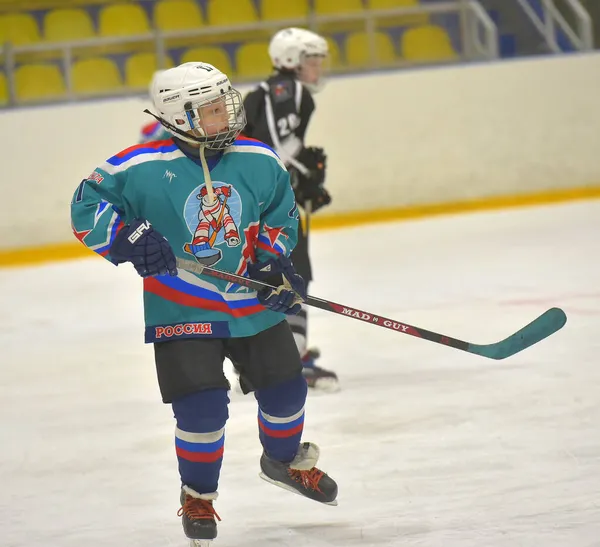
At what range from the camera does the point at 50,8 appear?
319 inches

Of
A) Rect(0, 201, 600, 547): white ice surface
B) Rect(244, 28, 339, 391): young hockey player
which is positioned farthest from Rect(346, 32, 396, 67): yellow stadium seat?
Rect(244, 28, 339, 391): young hockey player

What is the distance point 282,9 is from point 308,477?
6.18m

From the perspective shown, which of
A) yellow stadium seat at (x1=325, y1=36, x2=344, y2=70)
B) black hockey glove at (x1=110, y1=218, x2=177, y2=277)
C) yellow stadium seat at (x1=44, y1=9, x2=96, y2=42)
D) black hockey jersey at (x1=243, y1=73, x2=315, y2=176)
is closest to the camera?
black hockey glove at (x1=110, y1=218, x2=177, y2=277)

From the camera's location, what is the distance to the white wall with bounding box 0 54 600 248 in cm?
724

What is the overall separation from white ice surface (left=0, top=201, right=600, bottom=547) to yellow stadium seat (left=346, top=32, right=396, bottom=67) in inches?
96.0

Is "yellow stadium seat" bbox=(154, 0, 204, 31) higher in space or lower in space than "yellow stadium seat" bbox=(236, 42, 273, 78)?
higher

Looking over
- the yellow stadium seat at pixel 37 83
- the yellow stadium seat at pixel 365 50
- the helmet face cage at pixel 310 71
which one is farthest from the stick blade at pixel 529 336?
the yellow stadium seat at pixel 37 83

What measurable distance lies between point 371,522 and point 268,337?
0.44 m

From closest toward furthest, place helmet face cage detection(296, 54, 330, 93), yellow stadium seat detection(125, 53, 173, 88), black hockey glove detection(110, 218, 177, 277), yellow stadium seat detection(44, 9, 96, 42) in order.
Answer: black hockey glove detection(110, 218, 177, 277)
helmet face cage detection(296, 54, 330, 93)
yellow stadium seat detection(125, 53, 173, 88)
yellow stadium seat detection(44, 9, 96, 42)

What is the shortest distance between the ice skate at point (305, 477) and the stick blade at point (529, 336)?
1.47 ft

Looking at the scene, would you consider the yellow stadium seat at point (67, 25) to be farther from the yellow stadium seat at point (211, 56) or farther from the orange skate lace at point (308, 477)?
the orange skate lace at point (308, 477)

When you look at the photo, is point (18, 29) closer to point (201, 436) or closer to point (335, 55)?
point (335, 55)

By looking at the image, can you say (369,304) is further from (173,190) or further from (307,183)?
(173,190)

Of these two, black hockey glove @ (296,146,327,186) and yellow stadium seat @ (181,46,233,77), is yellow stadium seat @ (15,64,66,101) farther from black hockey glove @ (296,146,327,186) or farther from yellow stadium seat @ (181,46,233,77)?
black hockey glove @ (296,146,327,186)
